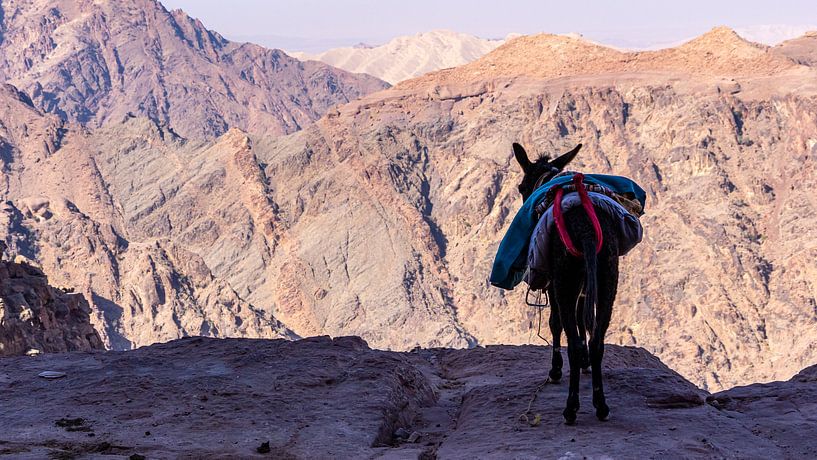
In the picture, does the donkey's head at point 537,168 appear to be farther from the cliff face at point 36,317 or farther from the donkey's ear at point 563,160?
the cliff face at point 36,317

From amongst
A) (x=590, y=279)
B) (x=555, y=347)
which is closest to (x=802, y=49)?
(x=555, y=347)

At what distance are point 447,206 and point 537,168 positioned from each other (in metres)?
66.0

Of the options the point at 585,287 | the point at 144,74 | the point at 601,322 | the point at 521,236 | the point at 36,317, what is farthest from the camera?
the point at 144,74

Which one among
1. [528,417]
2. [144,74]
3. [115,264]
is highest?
[144,74]

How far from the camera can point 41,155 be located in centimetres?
8362

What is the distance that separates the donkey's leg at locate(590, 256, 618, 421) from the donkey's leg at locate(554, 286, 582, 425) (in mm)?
138

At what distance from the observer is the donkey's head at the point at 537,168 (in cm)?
772

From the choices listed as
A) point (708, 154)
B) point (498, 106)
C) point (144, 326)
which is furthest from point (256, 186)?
point (708, 154)

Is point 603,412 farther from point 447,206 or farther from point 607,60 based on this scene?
point 607,60

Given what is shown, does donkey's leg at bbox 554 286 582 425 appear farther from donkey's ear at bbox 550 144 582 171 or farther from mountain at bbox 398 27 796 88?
mountain at bbox 398 27 796 88

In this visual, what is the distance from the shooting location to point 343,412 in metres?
7.51

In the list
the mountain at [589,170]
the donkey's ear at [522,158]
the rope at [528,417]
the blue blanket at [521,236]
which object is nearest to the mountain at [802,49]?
the mountain at [589,170]

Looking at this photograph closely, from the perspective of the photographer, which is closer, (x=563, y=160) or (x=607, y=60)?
(x=563, y=160)

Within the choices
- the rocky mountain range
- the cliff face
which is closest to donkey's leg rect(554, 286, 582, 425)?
the cliff face
